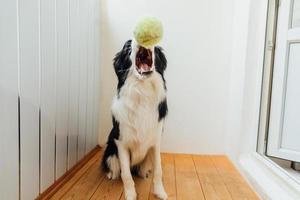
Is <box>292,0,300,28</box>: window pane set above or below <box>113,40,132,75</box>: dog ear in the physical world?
above

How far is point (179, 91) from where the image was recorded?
2.17 meters

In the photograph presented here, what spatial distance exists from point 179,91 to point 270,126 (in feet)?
2.35

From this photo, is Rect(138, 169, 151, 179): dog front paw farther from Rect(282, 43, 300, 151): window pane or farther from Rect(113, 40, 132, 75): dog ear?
Rect(282, 43, 300, 151): window pane

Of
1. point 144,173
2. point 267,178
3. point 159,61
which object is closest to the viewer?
point 159,61

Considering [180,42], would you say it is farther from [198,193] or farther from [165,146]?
[198,193]

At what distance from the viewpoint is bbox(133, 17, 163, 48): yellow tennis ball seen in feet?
3.86

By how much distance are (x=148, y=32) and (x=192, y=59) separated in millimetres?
1012

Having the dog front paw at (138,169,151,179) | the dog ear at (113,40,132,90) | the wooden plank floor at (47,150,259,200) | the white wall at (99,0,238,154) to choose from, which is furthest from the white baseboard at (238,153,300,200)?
the dog ear at (113,40,132,90)

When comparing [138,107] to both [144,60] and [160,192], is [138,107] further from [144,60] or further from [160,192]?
[160,192]

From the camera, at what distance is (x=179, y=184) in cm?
158

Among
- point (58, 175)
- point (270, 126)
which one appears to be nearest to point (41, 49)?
point (58, 175)

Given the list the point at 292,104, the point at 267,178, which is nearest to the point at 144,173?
the point at 267,178

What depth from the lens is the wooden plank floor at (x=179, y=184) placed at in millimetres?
1430

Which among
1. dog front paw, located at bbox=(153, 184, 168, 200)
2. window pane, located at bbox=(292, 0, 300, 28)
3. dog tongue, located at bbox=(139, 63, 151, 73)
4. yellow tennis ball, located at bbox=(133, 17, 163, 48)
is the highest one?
window pane, located at bbox=(292, 0, 300, 28)
